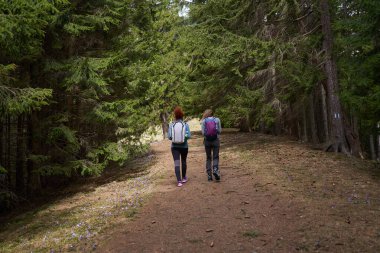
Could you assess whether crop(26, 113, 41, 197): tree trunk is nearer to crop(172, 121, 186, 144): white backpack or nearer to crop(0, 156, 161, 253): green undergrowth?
crop(0, 156, 161, 253): green undergrowth

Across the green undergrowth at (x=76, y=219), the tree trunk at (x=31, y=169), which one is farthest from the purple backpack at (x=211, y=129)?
the tree trunk at (x=31, y=169)

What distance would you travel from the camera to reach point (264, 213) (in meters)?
7.23

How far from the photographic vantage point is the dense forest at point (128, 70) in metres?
9.57

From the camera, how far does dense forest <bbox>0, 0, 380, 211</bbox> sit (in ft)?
31.4

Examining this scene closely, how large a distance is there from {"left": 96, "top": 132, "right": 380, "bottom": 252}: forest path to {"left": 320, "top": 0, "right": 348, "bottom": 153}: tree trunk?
1866 mm

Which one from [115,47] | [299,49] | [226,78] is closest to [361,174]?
[299,49]

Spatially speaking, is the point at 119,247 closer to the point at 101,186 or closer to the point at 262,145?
the point at 101,186

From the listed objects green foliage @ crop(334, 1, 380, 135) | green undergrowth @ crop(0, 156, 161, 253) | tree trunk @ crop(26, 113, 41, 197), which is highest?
green foliage @ crop(334, 1, 380, 135)

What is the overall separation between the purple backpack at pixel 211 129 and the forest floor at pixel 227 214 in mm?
1435

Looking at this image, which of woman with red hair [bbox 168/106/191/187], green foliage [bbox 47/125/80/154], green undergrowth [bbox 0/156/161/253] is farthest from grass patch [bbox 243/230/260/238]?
green foliage [bbox 47/125/80/154]

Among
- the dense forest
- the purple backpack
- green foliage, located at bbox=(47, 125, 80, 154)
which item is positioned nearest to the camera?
the dense forest

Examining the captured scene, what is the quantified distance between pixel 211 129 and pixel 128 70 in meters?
5.55

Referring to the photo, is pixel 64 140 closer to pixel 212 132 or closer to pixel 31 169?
pixel 31 169

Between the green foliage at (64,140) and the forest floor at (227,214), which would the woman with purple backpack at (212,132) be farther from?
the green foliage at (64,140)
